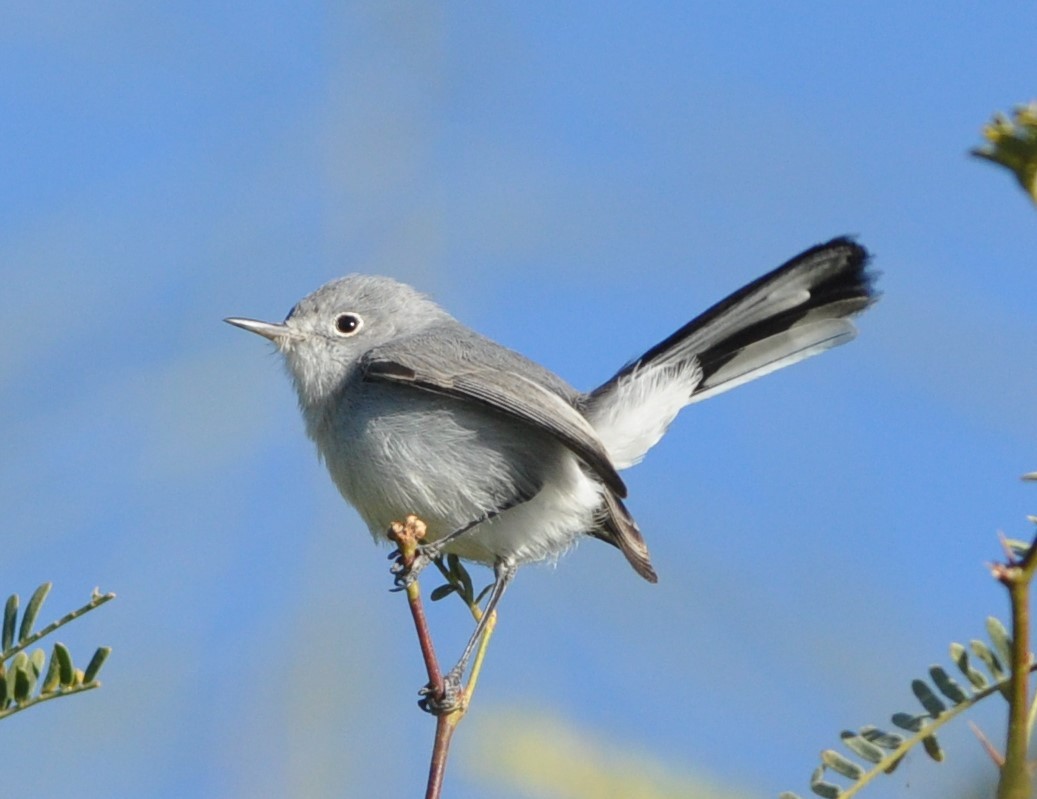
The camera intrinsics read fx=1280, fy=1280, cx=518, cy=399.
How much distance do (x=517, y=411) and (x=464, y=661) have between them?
0.64 meters

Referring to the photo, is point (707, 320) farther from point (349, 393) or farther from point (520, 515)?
point (349, 393)

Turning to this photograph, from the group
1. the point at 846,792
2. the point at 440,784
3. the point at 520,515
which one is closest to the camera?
the point at 846,792

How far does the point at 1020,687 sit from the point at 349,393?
2834mm

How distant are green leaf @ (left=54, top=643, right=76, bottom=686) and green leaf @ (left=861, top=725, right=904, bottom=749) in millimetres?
826

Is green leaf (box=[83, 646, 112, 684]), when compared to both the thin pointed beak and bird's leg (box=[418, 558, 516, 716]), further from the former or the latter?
the thin pointed beak

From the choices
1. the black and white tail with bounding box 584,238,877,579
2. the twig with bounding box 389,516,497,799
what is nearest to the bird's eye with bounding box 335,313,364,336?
the black and white tail with bounding box 584,238,877,579

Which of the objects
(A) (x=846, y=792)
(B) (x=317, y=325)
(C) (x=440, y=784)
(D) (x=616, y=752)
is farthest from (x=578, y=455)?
(A) (x=846, y=792)

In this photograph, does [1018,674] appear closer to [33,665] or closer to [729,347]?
[33,665]

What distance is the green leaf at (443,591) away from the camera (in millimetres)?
2723

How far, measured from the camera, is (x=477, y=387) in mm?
3363

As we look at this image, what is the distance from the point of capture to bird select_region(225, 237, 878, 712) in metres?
3.37

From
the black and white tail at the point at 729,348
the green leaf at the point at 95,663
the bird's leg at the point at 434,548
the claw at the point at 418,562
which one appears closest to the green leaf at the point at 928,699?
the green leaf at the point at 95,663

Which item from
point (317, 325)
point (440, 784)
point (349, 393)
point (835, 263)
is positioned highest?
point (317, 325)

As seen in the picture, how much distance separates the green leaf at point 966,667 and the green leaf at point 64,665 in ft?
2.98
